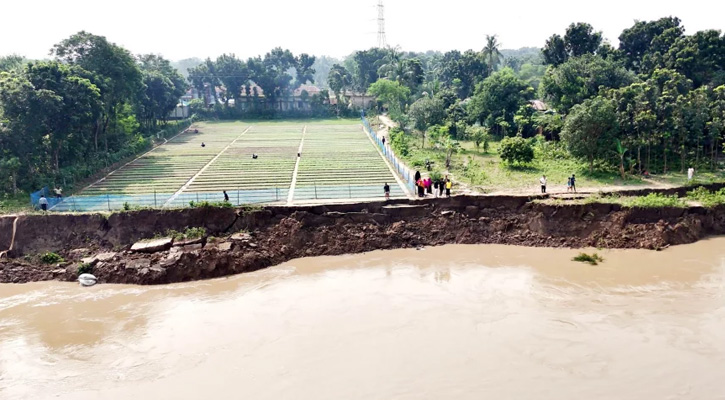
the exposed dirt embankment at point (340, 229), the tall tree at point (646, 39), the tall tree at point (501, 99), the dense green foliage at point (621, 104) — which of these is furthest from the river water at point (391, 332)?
the tall tree at point (646, 39)

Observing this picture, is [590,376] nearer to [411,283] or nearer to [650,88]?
[411,283]

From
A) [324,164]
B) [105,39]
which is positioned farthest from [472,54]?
[105,39]

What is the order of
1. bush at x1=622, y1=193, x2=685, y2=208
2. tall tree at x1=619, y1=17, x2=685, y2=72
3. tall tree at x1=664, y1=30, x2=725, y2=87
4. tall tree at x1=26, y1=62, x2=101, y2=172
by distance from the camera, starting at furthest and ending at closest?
tall tree at x1=619, y1=17, x2=685, y2=72
tall tree at x1=664, y1=30, x2=725, y2=87
tall tree at x1=26, y1=62, x2=101, y2=172
bush at x1=622, y1=193, x2=685, y2=208

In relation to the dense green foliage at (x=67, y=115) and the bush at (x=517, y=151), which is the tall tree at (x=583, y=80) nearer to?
the bush at (x=517, y=151)

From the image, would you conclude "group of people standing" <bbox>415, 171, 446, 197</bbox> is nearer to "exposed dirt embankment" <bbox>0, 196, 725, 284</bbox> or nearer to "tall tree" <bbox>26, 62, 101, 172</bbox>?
"exposed dirt embankment" <bbox>0, 196, 725, 284</bbox>

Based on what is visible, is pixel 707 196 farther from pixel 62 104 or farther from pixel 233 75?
pixel 233 75

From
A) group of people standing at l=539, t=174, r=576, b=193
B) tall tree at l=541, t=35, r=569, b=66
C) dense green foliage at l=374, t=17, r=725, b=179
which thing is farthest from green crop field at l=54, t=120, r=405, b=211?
tall tree at l=541, t=35, r=569, b=66
